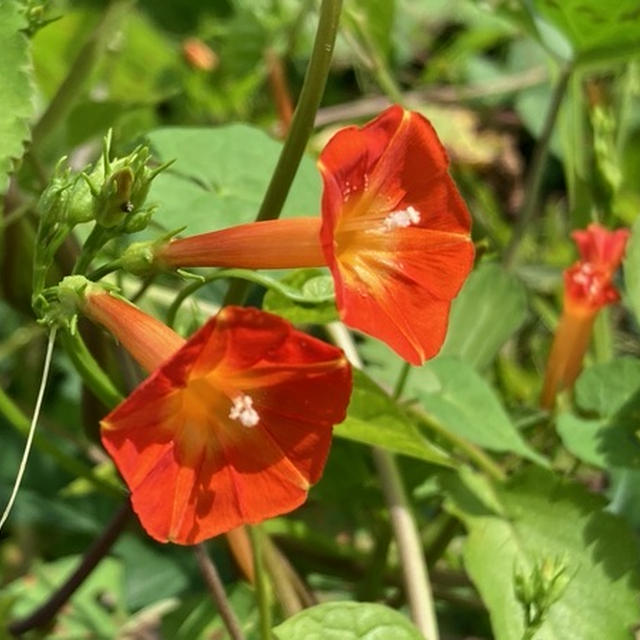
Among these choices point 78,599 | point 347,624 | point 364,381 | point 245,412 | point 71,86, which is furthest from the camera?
point 78,599

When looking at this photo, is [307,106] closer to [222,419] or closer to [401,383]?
[222,419]

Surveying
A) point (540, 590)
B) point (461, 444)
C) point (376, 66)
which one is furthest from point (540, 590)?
point (376, 66)

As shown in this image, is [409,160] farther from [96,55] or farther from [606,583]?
[96,55]

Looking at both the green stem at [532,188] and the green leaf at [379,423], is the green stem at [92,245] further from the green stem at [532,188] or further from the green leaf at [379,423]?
the green stem at [532,188]

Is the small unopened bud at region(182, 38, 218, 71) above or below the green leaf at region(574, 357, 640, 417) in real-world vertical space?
above

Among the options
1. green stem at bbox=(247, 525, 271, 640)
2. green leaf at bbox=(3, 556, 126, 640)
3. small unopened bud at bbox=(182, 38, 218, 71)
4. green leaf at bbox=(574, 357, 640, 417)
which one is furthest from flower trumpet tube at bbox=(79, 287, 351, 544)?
small unopened bud at bbox=(182, 38, 218, 71)

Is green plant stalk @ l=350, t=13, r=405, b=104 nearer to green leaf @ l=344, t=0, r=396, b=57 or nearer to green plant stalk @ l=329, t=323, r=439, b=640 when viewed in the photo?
green leaf @ l=344, t=0, r=396, b=57
